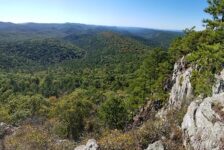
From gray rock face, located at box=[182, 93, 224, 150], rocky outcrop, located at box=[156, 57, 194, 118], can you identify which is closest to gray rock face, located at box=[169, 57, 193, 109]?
rocky outcrop, located at box=[156, 57, 194, 118]

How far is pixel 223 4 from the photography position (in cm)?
3080

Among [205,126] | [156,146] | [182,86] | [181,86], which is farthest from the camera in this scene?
[181,86]

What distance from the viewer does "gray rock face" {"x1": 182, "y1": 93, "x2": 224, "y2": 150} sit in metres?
13.5

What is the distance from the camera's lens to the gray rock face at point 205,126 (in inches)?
532

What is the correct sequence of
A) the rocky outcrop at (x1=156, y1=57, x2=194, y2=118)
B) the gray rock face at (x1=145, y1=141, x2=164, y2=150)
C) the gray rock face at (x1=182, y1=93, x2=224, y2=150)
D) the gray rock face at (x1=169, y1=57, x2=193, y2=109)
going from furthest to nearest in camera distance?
the gray rock face at (x1=169, y1=57, x2=193, y2=109)
the rocky outcrop at (x1=156, y1=57, x2=194, y2=118)
the gray rock face at (x1=145, y1=141, x2=164, y2=150)
the gray rock face at (x1=182, y1=93, x2=224, y2=150)

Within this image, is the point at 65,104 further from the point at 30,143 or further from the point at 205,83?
the point at 30,143

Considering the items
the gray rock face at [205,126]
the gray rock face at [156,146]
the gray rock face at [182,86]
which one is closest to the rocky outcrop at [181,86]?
the gray rock face at [182,86]

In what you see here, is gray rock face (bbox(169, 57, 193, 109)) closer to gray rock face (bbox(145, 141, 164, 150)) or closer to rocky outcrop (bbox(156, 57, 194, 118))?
rocky outcrop (bbox(156, 57, 194, 118))

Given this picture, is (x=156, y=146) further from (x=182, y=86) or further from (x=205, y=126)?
(x=182, y=86)

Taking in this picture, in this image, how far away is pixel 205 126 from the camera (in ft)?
48.4

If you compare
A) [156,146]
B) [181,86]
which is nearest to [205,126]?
[156,146]

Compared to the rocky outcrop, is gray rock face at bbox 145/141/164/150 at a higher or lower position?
higher

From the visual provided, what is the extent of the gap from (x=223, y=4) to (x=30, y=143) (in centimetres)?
2221

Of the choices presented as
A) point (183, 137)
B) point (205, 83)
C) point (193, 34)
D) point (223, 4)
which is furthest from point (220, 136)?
point (193, 34)
